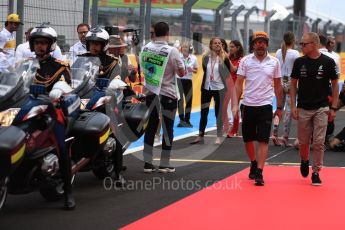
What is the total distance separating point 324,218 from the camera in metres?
8.05

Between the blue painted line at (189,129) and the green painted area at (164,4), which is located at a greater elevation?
the green painted area at (164,4)

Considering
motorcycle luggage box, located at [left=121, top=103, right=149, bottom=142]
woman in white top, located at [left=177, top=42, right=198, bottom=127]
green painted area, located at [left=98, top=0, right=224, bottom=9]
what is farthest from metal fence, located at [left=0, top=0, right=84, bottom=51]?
motorcycle luggage box, located at [left=121, top=103, right=149, bottom=142]

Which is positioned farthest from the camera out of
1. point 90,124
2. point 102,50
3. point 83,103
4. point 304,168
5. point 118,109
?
point 304,168

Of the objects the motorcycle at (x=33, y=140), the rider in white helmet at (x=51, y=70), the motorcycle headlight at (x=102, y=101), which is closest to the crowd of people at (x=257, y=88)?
the motorcycle headlight at (x=102, y=101)

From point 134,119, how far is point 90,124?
1.45 metres

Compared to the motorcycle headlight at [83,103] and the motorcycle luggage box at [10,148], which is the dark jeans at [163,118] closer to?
the motorcycle headlight at [83,103]

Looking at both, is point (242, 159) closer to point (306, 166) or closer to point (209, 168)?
point (209, 168)

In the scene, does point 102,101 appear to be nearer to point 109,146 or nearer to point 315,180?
point 109,146

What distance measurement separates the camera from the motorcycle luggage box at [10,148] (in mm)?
6457

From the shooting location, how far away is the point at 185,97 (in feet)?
57.9

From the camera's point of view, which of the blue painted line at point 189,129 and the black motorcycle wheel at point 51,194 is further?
the blue painted line at point 189,129

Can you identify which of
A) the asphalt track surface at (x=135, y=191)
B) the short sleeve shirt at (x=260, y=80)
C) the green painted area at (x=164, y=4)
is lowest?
the asphalt track surface at (x=135, y=191)

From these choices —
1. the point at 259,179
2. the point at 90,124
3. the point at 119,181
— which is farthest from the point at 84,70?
the point at 259,179

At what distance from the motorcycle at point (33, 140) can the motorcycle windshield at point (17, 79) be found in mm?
13
